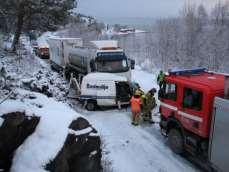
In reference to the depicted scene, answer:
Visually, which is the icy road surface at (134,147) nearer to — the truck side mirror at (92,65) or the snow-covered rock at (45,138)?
the snow-covered rock at (45,138)

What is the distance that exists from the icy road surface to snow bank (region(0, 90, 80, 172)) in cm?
301

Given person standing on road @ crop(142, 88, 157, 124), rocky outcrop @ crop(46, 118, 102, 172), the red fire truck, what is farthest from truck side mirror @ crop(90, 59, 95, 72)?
rocky outcrop @ crop(46, 118, 102, 172)

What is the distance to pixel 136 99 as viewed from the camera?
14336 millimetres

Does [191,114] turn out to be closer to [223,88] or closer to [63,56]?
[223,88]

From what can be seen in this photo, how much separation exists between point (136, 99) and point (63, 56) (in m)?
14.0

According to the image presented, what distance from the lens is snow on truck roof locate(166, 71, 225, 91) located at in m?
9.52

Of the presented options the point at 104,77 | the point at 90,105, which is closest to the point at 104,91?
the point at 104,77

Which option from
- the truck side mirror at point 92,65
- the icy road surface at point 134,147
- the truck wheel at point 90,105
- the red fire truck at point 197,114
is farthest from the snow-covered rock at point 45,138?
the truck side mirror at point 92,65

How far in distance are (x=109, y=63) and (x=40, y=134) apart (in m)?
11.8

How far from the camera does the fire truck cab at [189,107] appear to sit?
30.9 ft

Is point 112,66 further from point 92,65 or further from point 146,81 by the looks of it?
point 146,81

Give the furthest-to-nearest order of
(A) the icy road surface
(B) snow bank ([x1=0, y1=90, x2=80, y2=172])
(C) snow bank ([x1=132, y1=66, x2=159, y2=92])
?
(C) snow bank ([x1=132, y1=66, x2=159, y2=92]) < (A) the icy road surface < (B) snow bank ([x1=0, y1=90, x2=80, y2=172])

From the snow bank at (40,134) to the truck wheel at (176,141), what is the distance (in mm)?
4314

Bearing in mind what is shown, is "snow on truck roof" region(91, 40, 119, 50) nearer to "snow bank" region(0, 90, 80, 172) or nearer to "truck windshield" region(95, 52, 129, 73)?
→ "truck windshield" region(95, 52, 129, 73)
